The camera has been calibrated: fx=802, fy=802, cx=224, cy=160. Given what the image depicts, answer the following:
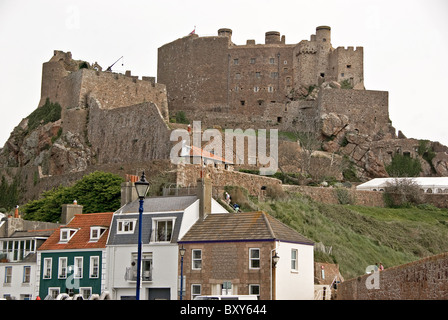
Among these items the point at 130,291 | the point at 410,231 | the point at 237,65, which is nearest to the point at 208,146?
the point at 410,231

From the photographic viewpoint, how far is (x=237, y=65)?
102m

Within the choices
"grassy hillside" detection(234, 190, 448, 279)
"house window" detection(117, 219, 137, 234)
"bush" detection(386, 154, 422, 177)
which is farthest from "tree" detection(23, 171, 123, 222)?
"bush" detection(386, 154, 422, 177)

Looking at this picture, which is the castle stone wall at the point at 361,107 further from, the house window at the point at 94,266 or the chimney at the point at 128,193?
the house window at the point at 94,266

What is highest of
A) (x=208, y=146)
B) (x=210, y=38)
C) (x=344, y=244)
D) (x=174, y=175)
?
(x=210, y=38)

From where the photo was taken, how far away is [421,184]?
259 feet

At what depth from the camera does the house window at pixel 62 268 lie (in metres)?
42.4

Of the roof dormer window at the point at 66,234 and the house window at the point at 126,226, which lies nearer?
the house window at the point at 126,226

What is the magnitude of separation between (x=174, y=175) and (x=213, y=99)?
46.4 m

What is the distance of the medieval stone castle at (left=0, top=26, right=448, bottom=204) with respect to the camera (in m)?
75.7

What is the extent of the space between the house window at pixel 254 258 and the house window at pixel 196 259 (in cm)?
274

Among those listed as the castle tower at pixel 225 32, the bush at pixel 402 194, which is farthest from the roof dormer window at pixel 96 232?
the castle tower at pixel 225 32

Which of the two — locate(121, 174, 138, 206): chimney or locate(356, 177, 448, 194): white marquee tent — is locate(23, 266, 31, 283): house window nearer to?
locate(121, 174, 138, 206): chimney

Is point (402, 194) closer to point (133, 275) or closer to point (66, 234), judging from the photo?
point (66, 234)

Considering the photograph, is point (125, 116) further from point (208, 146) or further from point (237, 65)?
point (237, 65)
